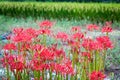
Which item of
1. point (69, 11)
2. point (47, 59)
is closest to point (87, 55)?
point (47, 59)

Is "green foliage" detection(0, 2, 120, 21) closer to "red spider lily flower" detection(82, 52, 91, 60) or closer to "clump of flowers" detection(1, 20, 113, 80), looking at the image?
"clump of flowers" detection(1, 20, 113, 80)

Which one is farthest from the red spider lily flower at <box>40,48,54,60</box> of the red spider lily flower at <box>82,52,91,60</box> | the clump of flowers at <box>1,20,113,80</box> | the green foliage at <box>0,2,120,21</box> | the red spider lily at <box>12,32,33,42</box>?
the green foliage at <box>0,2,120,21</box>

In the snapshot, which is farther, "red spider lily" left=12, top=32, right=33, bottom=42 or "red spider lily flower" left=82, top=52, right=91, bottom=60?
"red spider lily flower" left=82, top=52, right=91, bottom=60

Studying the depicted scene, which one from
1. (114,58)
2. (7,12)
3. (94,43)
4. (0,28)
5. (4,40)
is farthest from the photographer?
(7,12)

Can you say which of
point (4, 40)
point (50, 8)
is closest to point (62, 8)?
point (50, 8)

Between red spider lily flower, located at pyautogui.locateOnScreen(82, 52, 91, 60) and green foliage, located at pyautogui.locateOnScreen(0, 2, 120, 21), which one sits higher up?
red spider lily flower, located at pyautogui.locateOnScreen(82, 52, 91, 60)

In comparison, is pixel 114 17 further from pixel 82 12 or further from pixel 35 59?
pixel 35 59

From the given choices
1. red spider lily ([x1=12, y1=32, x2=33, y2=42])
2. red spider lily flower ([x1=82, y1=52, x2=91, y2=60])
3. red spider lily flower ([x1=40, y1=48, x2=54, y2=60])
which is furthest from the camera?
red spider lily flower ([x1=82, y1=52, x2=91, y2=60])

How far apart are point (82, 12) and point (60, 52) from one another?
13440mm

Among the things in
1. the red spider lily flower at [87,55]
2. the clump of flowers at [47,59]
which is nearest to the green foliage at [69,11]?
the clump of flowers at [47,59]

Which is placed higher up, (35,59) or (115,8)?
(35,59)

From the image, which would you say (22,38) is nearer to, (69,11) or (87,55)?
(87,55)

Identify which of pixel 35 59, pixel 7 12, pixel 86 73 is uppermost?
pixel 35 59

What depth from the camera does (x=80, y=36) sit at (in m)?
4.66
